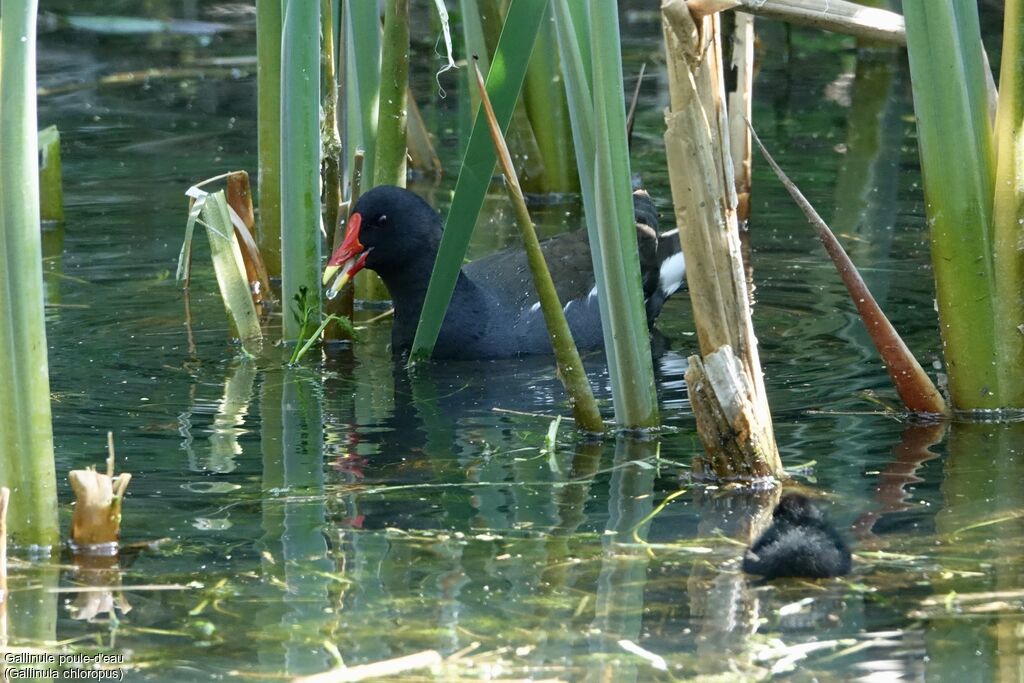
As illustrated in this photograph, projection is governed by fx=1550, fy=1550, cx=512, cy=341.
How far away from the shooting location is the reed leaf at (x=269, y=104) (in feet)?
17.6

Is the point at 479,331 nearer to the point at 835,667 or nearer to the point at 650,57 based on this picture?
the point at 835,667

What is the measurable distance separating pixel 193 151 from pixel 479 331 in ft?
12.4

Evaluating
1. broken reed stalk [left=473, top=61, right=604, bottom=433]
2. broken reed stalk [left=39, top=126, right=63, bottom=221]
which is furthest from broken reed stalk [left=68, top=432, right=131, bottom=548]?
broken reed stalk [left=39, top=126, right=63, bottom=221]

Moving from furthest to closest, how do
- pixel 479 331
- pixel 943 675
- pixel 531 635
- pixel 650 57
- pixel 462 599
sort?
pixel 650 57 < pixel 479 331 < pixel 462 599 < pixel 531 635 < pixel 943 675

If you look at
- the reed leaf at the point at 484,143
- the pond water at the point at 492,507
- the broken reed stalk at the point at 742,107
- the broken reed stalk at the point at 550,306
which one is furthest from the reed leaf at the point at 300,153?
the broken reed stalk at the point at 742,107

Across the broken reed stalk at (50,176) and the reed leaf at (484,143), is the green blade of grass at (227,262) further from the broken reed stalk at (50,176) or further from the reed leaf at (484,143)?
the broken reed stalk at (50,176)

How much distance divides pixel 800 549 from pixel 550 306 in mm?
1248

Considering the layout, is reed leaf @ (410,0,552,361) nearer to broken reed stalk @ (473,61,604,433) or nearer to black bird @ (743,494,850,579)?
broken reed stalk @ (473,61,604,433)

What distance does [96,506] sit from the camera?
129 inches

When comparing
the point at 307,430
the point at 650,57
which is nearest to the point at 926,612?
the point at 307,430

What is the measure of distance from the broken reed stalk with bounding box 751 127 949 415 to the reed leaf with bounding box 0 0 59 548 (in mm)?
1932

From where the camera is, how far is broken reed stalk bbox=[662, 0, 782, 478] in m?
3.53

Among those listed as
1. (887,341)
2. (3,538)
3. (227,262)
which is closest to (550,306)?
(887,341)

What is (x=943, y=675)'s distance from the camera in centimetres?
268
